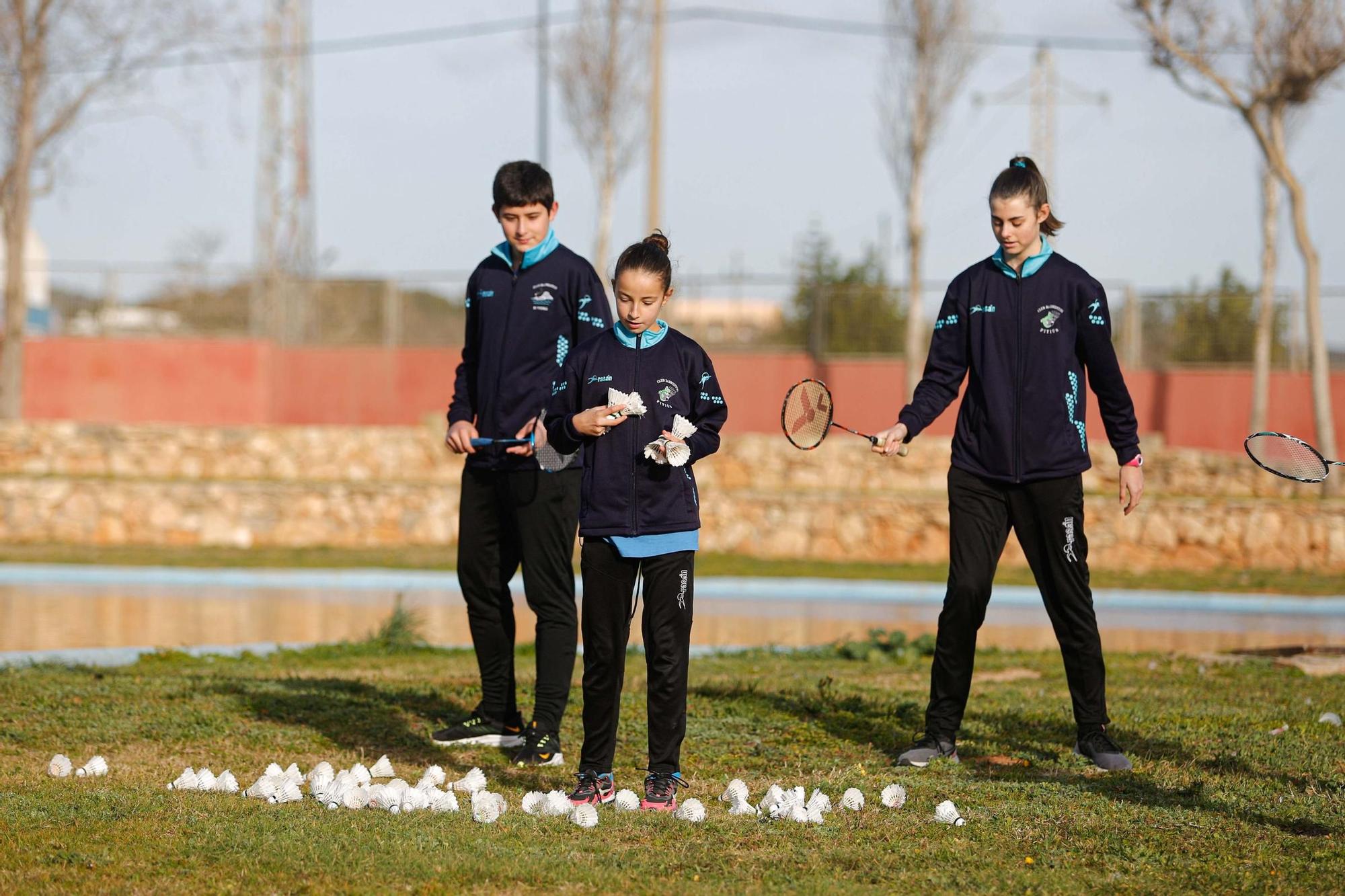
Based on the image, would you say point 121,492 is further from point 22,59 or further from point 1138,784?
point 1138,784

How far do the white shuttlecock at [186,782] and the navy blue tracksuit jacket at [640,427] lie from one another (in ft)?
5.13

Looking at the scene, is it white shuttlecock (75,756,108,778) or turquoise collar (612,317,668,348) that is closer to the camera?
turquoise collar (612,317,668,348)

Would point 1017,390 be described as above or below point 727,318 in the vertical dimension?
below

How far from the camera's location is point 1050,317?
562 centimetres

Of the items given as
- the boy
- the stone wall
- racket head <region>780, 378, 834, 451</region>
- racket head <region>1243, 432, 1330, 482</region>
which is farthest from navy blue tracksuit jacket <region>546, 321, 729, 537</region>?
the stone wall

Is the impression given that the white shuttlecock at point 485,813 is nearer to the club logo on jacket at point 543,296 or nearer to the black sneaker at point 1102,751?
the club logo on jacket at point 543,296

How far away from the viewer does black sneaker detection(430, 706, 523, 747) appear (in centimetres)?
606

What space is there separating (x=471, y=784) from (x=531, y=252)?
212cm

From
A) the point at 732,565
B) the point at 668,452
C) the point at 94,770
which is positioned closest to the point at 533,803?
the point at 668,452

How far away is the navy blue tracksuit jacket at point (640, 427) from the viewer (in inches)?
192

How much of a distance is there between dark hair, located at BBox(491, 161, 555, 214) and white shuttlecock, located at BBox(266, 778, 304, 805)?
236 cm

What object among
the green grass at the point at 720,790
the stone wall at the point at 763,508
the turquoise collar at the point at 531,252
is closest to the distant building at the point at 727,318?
the stone wall at the point at 763,508

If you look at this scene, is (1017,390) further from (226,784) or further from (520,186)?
(226,784)

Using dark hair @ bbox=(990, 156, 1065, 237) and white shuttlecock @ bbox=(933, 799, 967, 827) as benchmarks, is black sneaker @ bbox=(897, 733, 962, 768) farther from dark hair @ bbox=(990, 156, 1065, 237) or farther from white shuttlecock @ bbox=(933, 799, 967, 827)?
dark hair @ bbox=(990, 156, 1065, 237)
